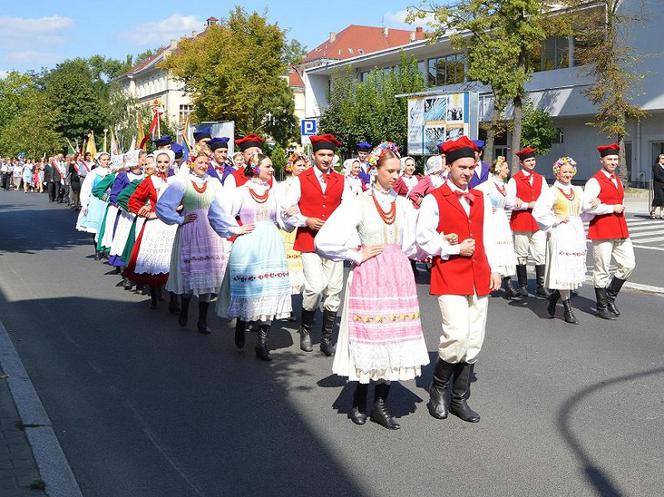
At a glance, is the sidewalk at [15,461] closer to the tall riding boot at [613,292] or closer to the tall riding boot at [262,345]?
the tall riding boot at [262,345]

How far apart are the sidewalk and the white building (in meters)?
38.7

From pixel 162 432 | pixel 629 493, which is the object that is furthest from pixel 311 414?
pixel 629 493

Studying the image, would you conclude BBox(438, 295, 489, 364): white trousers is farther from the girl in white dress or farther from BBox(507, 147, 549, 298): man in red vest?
BBox(507, 147, 549, 298): man in red vest

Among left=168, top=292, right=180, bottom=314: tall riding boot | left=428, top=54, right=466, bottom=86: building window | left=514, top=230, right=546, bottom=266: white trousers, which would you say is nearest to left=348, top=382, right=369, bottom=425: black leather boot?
left=168, top=292, right=180, bottom=314: tall riding boot

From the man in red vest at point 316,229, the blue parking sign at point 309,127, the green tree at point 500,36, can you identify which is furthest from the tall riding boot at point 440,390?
the green tree at point 500,36

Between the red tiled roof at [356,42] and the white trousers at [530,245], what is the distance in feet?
238

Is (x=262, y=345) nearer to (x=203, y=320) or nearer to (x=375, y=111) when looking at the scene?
(x=203, y=320)

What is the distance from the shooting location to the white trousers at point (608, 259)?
10.2m

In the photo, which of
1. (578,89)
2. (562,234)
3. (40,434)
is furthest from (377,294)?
(578,89)

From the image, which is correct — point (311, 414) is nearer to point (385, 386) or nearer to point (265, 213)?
point (385, 386)

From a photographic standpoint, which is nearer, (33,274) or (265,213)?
Result: (265,213)

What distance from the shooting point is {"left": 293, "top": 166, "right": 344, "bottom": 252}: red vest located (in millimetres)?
8641

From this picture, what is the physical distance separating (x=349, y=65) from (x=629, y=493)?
60.8 m

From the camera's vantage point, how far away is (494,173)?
38.9 feet
